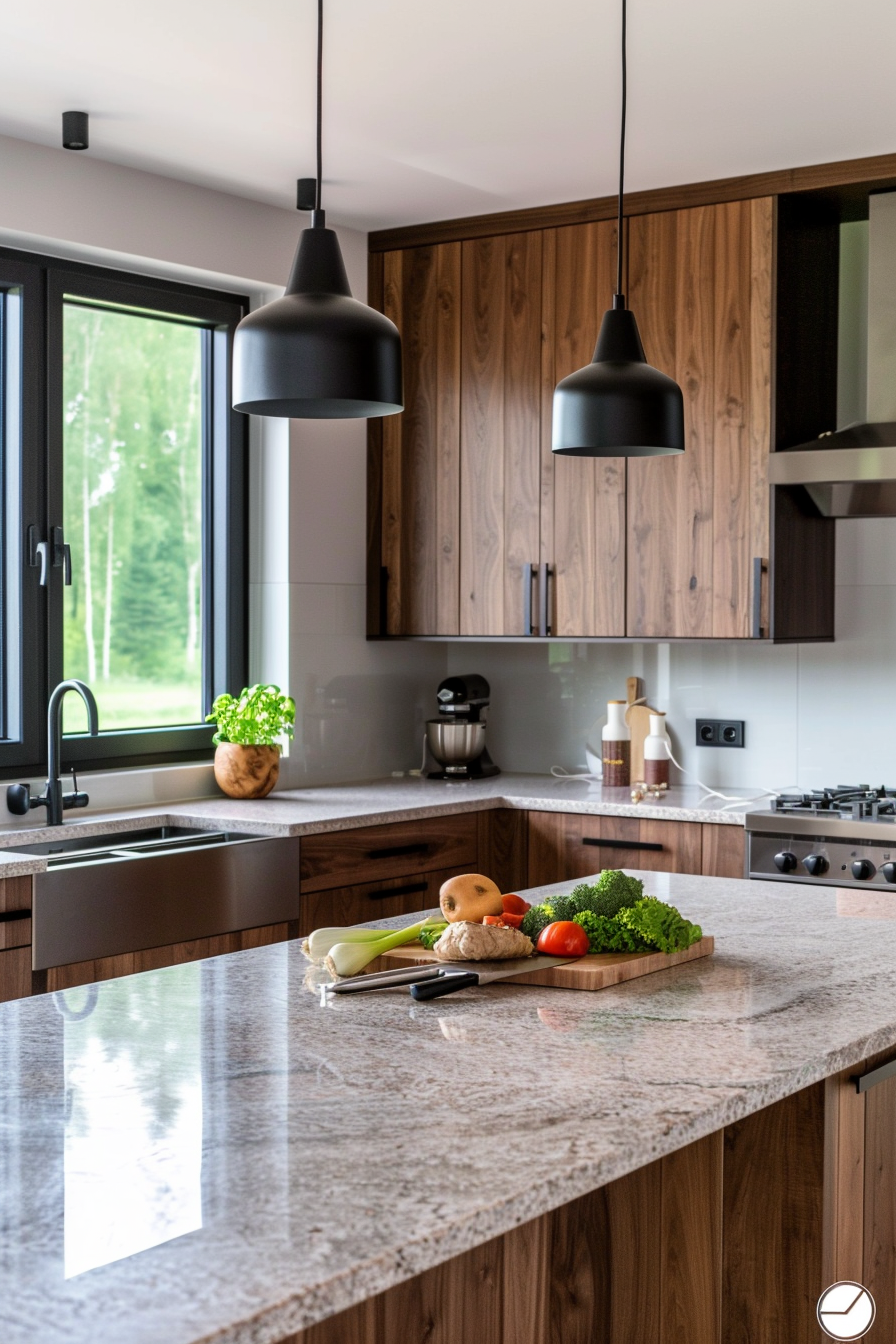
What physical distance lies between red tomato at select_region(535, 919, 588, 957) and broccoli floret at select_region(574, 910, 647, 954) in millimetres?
16

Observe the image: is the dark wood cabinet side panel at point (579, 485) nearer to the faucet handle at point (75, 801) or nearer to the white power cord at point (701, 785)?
the white power cord at point (701, 785)

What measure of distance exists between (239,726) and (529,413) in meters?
1.29

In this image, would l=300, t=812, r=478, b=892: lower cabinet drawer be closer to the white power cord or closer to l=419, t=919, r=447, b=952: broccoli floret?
the white power cord

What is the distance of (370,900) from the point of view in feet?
12.3

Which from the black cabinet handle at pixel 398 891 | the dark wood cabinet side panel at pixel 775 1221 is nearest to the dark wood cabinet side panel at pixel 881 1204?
the dark wood cabinet side panel at pixel 775 1221

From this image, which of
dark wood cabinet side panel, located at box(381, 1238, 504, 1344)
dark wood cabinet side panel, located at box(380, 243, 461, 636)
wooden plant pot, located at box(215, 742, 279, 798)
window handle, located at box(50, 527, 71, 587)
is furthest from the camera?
dark wood cabinet side panel, located at box(380, 243, 461, 636)

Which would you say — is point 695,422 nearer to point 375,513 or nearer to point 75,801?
point 375,513

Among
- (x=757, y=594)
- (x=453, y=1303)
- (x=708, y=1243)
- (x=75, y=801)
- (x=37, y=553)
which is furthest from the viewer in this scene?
(x=757, y=594)

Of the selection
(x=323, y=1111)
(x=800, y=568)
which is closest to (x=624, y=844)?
(x=800, y=568)

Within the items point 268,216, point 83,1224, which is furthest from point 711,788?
point 83,1224

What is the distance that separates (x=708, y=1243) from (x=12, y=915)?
65.9 inches

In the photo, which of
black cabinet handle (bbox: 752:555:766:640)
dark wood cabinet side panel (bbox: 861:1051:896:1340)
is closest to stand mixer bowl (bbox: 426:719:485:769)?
black cabinet handle (bbox: 752:555:766:640)

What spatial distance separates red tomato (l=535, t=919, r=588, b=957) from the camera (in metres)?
2.01

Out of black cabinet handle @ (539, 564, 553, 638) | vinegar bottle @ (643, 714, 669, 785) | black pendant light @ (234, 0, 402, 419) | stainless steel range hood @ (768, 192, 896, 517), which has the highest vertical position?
stainless steel range hood @ (768, 192, 896, 517)
